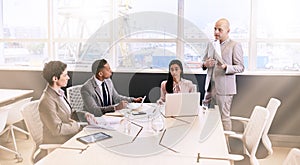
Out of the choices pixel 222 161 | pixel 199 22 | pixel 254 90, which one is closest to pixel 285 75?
pixel 254 90

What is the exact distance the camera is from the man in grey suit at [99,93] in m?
3.27

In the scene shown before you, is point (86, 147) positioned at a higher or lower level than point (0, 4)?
lower

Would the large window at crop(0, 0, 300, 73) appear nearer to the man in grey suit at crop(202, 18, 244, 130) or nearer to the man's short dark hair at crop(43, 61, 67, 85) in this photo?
the man in grey suit at crop(202, 18, 244, 130)

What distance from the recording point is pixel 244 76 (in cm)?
457

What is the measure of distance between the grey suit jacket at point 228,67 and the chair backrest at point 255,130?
99 cm

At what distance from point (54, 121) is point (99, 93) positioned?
0.89m

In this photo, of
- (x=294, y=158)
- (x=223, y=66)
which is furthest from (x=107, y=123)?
(x=223, y=66)

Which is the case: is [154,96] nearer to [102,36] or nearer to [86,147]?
[102,36]

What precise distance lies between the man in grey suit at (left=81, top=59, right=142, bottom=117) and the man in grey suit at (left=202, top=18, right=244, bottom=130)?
1113 millimetres

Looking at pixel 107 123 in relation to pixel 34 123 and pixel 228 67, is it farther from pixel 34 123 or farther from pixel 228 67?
pixel 228 67

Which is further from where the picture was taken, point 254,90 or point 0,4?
point 0,4

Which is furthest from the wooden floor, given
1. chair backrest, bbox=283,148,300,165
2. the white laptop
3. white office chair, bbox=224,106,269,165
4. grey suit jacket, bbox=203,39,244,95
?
chair backrest, bbox=283,148,300,165

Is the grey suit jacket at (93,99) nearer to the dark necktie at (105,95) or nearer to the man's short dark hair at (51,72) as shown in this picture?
the dark necktie at (105,95)

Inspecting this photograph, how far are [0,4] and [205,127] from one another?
13.3ft
